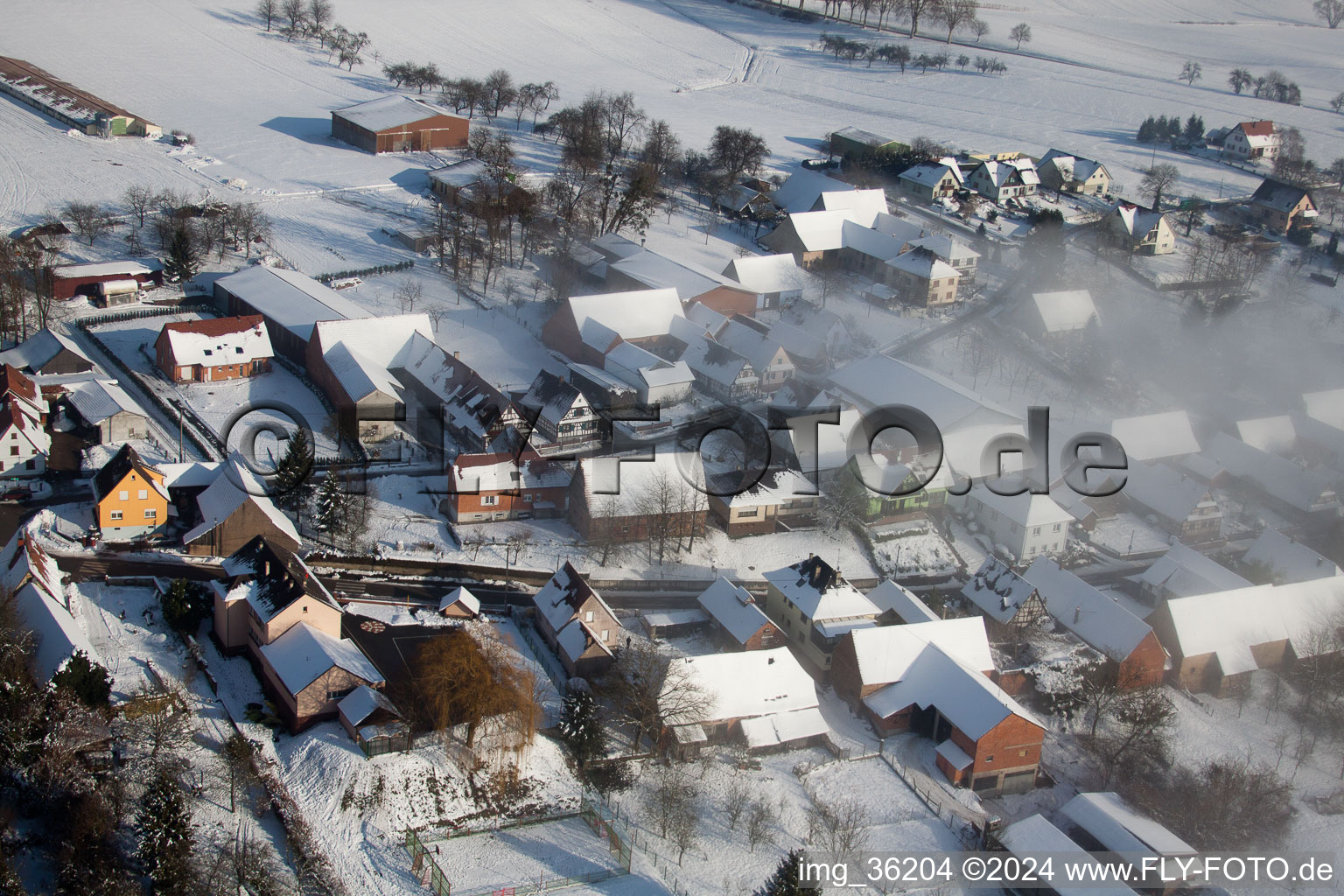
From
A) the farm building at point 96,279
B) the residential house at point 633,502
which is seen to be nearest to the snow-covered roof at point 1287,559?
the residential house at point 633,502

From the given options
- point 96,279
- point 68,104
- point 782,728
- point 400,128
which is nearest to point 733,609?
point 782,728

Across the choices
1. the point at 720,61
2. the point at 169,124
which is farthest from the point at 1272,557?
the point at 720,61

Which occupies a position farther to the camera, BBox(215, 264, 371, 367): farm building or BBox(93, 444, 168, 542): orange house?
BBox(215, 264, 371, 367): farm building

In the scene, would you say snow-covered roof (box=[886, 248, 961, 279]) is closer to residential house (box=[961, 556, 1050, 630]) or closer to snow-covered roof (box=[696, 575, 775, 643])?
residential house (box=[961, 556, 1050, 630])

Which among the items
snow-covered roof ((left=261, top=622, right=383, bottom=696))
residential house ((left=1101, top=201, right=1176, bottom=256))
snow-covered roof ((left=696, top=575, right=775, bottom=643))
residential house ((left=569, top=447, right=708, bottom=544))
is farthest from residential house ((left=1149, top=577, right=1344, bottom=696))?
residential house ((left=1101, top=201, right=1176, bottom=256))

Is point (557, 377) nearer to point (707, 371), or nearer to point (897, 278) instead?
point (707, 371)
